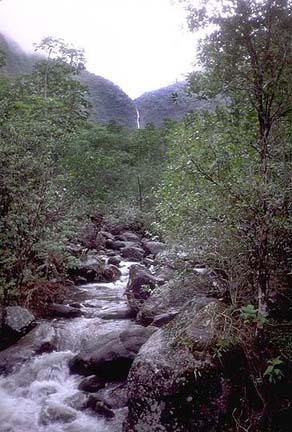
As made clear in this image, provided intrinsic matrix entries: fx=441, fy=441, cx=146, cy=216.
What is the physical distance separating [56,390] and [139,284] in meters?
3.83

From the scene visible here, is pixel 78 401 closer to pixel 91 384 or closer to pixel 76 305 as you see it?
pixel 91 384

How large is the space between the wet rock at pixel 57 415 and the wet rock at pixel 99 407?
24 centimetres

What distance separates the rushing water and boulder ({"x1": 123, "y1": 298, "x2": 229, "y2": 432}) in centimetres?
95

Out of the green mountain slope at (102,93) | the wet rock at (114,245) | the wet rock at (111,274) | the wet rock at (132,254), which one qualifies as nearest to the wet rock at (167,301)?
the wet rock at (111,274)

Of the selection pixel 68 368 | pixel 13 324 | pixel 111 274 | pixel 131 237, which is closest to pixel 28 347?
pixel 13 324

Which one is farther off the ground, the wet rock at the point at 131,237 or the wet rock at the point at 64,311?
the wet rock at the point at 64,311

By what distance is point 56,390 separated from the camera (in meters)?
6.49

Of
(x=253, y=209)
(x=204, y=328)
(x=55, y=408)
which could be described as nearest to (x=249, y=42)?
(x=253, y=209)

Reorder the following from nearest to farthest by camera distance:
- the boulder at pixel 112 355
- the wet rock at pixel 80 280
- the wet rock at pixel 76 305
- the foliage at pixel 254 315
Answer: the foliage at pixel 254 315 < the boulder at pixel 112 355 < the wet rock at pixel 76 305 < the wet rock at pixel 80 280

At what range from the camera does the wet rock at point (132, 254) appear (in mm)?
15772

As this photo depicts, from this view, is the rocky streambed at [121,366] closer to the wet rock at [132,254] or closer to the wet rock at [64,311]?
the wet rock at [64,311]

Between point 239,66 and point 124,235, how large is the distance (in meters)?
14.9

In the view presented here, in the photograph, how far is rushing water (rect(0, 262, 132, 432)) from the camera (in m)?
5.65

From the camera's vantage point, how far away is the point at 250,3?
5652 mm
